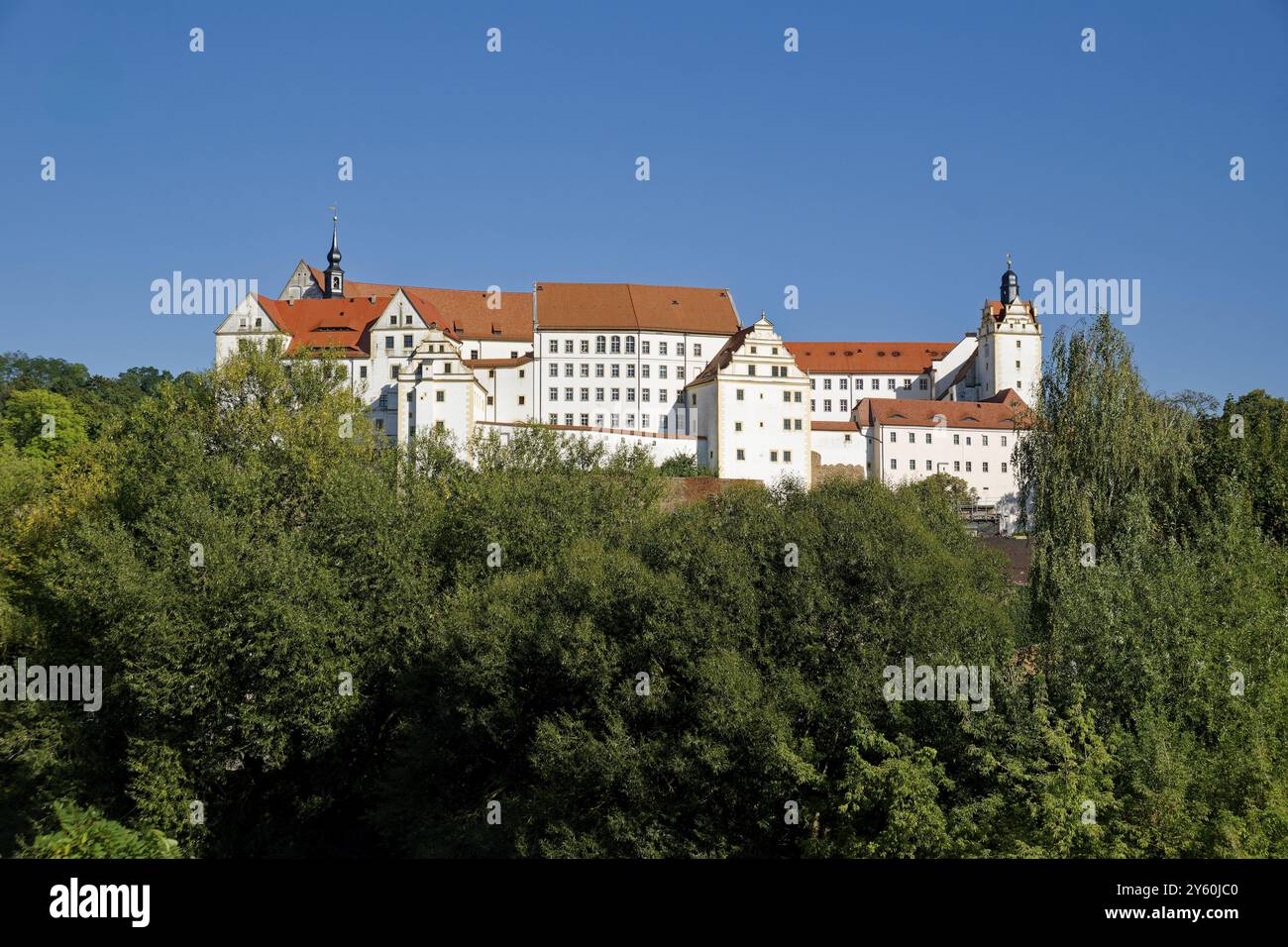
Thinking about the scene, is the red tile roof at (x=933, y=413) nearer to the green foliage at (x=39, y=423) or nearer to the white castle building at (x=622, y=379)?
the white castle building at (x=622, y=379)

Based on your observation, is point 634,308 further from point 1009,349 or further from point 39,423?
point 39,423

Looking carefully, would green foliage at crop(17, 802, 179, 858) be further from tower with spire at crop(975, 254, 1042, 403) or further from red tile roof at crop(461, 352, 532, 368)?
tower with spire at crop(975, 254, 1042, 403)

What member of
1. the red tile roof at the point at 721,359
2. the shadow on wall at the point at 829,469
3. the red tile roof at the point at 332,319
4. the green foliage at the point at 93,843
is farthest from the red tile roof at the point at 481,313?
the green foliage at the point at 93,843

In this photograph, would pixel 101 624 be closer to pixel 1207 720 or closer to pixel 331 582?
pixel 331 582

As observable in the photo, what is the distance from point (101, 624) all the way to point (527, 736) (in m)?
12.8

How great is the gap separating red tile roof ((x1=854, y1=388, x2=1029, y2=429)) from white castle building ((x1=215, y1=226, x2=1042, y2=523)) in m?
0.15

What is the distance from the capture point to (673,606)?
20.9 meters

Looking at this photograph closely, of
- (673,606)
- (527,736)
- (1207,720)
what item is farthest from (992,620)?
(527,736)

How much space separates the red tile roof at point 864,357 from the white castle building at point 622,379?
10.7 meters

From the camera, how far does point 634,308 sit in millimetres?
77250

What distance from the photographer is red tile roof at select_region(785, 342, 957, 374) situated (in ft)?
309

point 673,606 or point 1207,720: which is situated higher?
point 673,606

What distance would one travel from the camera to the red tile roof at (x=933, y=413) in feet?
257

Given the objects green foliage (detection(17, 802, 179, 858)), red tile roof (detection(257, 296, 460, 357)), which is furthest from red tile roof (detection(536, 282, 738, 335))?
green foliage (detection(17, 802, 179, 858))
